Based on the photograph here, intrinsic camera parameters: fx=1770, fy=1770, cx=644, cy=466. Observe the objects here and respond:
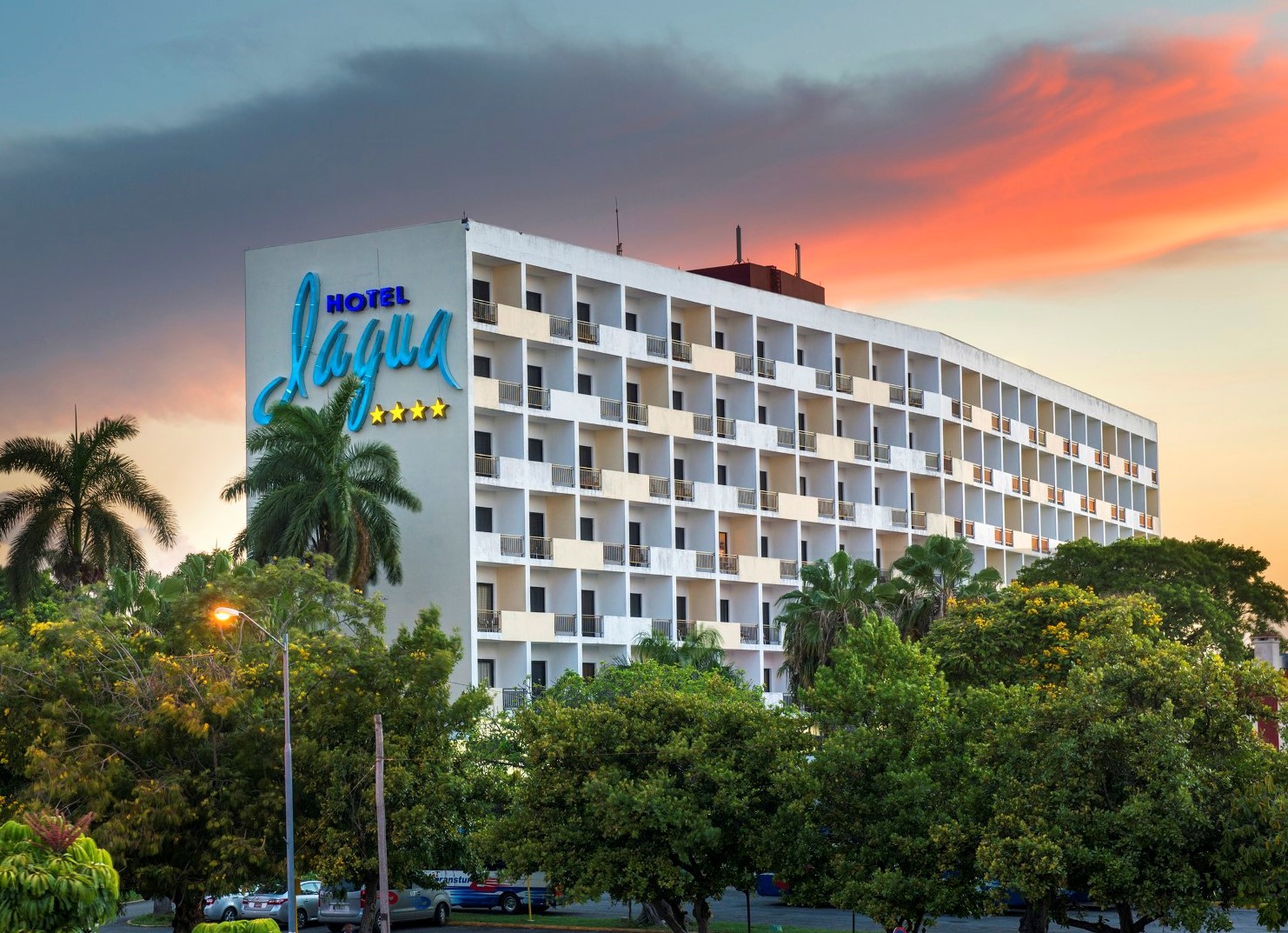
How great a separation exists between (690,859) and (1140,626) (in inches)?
1161

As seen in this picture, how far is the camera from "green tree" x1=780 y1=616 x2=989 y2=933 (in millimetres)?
42094

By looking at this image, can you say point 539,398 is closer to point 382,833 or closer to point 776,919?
point 776,919

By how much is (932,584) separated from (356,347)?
26.8 m

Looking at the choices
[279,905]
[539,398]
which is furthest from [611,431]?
[279,905]

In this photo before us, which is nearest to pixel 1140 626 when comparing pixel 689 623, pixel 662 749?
pixel 689 623

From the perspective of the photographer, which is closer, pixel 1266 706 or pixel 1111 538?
pixel 1266 706

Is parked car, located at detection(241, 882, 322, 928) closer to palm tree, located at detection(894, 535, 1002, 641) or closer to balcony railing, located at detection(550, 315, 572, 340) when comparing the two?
palm tree, located at detection(894, 535, 1002, 641)

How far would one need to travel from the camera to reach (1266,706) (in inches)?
1624

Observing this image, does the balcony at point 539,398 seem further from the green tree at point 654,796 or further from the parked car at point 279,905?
the green tree at point 654,796

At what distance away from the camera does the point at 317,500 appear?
67.1 metres

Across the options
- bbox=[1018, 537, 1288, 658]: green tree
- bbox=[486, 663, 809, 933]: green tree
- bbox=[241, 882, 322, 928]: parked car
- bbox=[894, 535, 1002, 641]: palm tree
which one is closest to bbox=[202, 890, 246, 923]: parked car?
bbox=[241, 882, 322, 928]: parked car

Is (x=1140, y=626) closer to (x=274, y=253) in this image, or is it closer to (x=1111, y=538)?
(x=274, y=253)

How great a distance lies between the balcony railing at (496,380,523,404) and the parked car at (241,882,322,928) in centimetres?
2261

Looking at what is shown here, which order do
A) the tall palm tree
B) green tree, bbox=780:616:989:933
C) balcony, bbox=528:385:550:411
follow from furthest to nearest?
balcony, bbox=528:385:550:411 < the tall palm tree < green tree, bbox=780:616:989:933
